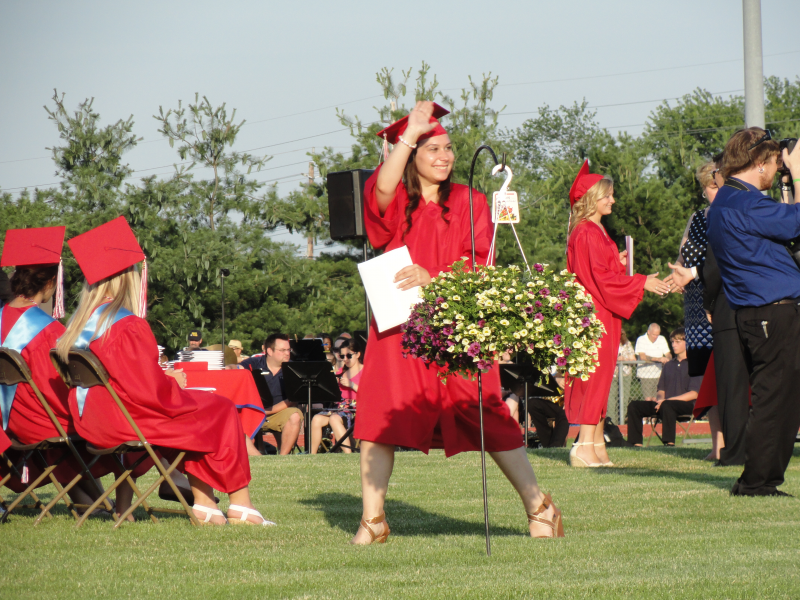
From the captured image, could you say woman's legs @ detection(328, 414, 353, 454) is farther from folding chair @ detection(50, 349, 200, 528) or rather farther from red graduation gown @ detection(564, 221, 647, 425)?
folding chair @ detection(50, 349, 200, 528)

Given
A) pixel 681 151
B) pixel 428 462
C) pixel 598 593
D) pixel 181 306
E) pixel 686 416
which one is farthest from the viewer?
pixel 681 151

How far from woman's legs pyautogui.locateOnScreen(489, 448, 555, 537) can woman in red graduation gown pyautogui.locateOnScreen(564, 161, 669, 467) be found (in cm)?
374

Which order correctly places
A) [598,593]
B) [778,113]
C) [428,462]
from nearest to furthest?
[598,593], [428,462], [778,113]

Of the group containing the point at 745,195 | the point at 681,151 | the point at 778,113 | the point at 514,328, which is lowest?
the point at 514,328

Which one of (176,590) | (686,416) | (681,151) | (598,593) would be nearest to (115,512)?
(176,590)

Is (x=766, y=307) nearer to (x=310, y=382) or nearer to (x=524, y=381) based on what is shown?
(x=524, y=381)

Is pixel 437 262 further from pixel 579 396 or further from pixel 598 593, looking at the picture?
pixel 579 396

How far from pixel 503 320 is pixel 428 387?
0.77 m

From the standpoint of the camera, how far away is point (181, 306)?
27172 mm

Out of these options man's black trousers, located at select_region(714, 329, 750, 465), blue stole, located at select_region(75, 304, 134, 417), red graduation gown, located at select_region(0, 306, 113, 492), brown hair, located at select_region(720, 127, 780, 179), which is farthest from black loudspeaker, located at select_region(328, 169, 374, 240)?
blue stole, located at select_region(75, 304, 134, 417)

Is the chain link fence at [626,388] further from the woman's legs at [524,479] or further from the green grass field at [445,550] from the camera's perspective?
the woman's legs at [524,479]

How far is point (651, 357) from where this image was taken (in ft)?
61.3

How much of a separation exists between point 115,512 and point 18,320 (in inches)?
56.0

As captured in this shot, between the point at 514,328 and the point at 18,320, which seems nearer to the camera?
the point at 514,328
